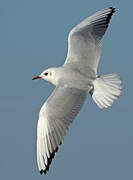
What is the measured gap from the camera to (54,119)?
675 cm

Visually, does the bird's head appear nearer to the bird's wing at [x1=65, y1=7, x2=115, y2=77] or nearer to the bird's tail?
the bird's wing at [x1=65, y1=7, x2=115, y2=77]

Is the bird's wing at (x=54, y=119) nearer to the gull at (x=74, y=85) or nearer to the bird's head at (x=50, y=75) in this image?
the gull at (x=74, y=85)

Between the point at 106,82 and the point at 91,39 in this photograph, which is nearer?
the point at 106,82

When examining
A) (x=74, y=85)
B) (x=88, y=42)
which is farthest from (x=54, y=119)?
(x=88, y=42)

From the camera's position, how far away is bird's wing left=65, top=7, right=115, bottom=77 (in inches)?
303

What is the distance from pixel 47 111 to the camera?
679 cm

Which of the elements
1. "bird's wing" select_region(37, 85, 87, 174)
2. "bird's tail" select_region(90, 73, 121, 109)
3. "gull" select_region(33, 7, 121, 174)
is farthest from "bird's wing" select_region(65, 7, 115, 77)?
"bird's wing" select_region(37, 85, 87, 174)

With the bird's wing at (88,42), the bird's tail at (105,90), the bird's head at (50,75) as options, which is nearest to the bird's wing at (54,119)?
the bird's tail at (105,90)

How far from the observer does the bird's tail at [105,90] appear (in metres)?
7.25

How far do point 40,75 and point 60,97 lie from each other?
118 centimetres

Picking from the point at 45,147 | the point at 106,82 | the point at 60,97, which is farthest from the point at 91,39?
the point at 45,147

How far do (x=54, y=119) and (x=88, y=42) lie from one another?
5.71 feet

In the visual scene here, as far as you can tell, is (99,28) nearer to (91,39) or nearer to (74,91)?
(91,39)

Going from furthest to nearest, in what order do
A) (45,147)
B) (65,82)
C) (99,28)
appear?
1. (99,28)
2. (65,82)
3. (45,147)
